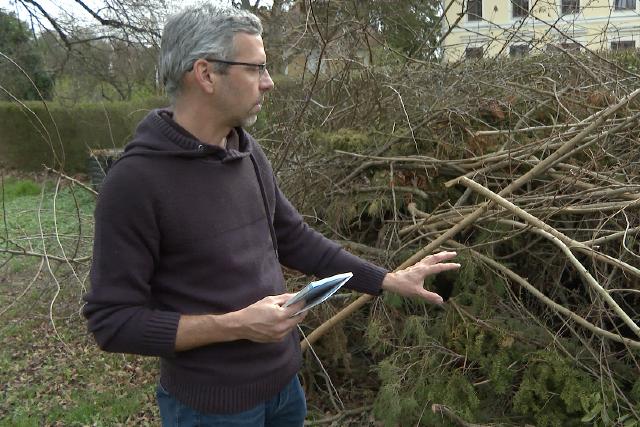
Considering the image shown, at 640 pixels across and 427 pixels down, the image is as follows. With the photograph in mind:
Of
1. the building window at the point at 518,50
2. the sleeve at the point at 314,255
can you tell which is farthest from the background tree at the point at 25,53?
the sleeve at the point at 314,255

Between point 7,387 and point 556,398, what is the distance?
11.8 ft

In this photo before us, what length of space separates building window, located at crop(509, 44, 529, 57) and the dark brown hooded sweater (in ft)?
10.1

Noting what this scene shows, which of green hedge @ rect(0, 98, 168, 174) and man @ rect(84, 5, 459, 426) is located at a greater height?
man @ rect(84, 5, 459, 426)

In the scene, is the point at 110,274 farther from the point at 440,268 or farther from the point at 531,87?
the point at 531,87

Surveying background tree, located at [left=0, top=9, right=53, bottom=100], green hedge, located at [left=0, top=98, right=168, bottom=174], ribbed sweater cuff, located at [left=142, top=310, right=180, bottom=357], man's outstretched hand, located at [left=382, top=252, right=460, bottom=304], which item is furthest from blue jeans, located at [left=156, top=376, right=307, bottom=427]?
background tree, located at [left=0, top=9, right=53, bottom=100]

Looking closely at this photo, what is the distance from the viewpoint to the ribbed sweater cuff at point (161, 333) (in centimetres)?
140

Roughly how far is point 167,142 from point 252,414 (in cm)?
77

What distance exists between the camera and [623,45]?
16.3 feet

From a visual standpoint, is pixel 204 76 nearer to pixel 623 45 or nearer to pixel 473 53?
pixel 473 53

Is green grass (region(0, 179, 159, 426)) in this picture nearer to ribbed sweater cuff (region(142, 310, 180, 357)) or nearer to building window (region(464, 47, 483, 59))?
ribbed sweater cuff (region(142, 310, 180, 357))

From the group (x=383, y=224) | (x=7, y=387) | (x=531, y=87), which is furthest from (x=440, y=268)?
(x=7, y=387)

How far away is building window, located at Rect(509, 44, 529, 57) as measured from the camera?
14.0 feet

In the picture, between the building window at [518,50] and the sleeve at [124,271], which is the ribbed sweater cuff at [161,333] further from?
the building window at [518,50]

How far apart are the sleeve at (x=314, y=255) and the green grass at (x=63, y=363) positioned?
225 cm
